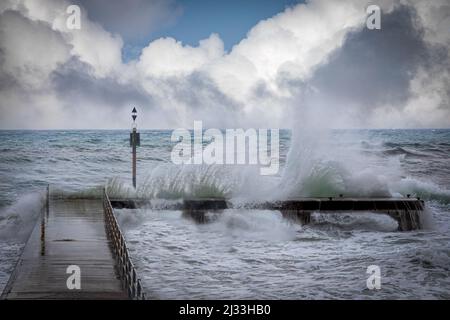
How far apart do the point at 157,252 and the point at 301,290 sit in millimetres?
4439

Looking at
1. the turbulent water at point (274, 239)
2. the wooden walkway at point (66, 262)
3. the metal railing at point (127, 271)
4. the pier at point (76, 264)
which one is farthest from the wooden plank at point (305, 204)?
the metal railing at point (127, 271)

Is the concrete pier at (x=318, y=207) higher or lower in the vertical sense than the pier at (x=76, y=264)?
higher

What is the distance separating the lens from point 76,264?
395 inches

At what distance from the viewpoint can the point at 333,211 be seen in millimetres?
16922

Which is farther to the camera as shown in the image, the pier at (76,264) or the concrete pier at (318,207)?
the concrete pier at (318,207)

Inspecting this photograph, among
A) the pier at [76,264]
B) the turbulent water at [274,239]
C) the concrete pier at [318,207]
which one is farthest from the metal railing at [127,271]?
the concrete pier at [318,207]

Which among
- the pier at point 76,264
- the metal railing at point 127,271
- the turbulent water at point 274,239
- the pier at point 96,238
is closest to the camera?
the metal railing at point 127,271

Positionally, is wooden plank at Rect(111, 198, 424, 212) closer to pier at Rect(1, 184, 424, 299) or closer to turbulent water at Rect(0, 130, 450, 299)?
pier at Rect(1, 184, 424, 299)

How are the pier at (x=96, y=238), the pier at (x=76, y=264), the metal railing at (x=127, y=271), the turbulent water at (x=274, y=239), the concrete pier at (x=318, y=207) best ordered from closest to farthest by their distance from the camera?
the metal railing at (x=127, y=271) < the pier at (x=76, y=264) < the pier at (x=96, y=238) < the turbulent water at (x=274, y=239) < the concrete pier at (x=318, y=207)

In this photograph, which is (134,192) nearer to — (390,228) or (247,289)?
(390,228)

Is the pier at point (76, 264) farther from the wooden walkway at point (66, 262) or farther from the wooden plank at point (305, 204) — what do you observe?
the wooden plank at point (305, 204)

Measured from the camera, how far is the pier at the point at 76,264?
27.2ft

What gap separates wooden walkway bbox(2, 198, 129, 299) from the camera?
8383mm

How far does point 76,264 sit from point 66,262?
258 millimetres
